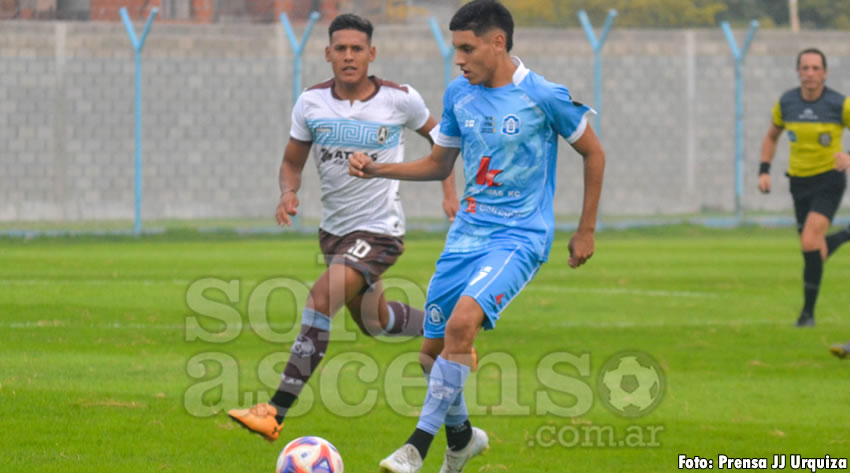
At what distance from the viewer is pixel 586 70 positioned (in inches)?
1167

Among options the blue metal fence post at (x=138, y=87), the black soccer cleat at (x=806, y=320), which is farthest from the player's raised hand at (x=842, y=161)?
the blue metal fence post at (x=138, y=87)

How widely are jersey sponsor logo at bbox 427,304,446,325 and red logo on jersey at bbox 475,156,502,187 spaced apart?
643mm

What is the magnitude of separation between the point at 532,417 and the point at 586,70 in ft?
73.8

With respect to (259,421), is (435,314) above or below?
above

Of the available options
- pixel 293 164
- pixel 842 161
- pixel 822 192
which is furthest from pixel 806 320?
pixel 293 164

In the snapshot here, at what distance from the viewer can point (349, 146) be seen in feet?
26.5

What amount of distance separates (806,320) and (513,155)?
639cm

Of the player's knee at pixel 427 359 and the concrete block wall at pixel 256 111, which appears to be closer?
the player's knee at pixel 427 359

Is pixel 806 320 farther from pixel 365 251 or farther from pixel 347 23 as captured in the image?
pixel 347 23

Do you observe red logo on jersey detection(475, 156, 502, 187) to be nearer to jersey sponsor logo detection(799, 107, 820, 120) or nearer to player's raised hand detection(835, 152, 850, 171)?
player's raised hand detection(835, 152, 850, 171)

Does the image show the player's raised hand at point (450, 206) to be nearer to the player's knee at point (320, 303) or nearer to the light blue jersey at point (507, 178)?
the player's knee at point (320, 303)

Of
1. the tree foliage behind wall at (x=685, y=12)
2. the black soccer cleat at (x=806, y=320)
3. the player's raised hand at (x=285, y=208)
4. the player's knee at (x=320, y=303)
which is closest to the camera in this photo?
the player's knee at (x=320, y=303)

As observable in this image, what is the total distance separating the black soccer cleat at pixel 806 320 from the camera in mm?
12008

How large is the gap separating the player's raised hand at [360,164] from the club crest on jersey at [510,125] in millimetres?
669
